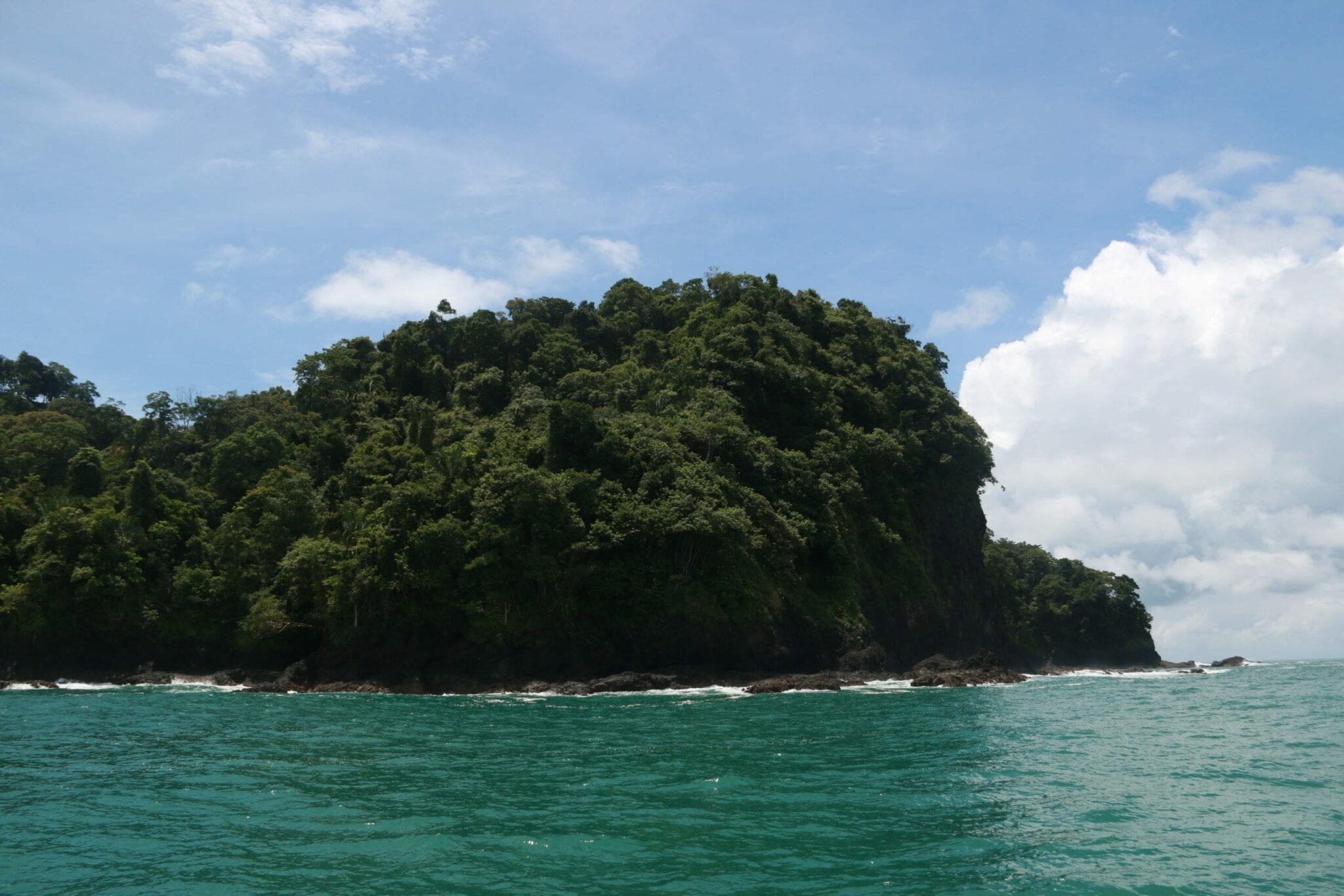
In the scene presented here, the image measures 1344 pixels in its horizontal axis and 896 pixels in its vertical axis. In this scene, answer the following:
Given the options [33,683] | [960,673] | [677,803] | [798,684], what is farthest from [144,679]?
[960,673]

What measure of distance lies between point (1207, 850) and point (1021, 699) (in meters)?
21.7

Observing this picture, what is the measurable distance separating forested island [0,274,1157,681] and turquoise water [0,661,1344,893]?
15.0 m

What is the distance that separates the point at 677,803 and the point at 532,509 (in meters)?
27.3

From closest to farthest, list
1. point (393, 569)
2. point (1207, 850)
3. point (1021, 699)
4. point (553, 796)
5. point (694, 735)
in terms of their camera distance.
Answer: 1. point (1207, 850)
2. point (553, 796)
3. point (694, 735)
4. point (1021, 699)
5. point (393, 569)

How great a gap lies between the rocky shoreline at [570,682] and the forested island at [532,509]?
0.83 m

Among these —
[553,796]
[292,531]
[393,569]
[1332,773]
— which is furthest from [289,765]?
[292,531]

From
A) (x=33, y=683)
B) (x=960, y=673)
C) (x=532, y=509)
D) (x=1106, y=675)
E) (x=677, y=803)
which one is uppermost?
(x=532, y=509)

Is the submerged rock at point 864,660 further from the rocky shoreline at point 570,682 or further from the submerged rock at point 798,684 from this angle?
the submerged rock at point 798,684

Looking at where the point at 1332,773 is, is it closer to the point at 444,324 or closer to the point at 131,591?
the point at 131,591

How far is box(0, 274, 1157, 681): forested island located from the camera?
42.0m

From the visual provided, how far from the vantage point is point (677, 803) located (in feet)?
48.4

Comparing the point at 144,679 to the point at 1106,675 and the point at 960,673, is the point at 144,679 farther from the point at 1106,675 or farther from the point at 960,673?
the point at 1106,675

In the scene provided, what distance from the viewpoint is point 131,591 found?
146 feet

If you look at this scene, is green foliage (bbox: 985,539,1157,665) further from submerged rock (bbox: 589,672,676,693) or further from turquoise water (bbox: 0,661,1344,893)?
turquoise water (bbox: 0,661,1344,893)
